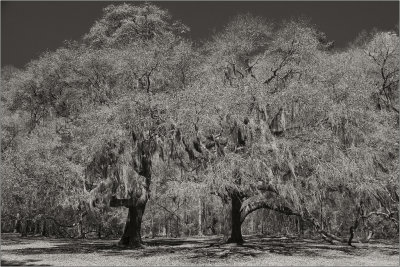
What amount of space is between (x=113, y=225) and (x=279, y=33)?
16771 millimetres

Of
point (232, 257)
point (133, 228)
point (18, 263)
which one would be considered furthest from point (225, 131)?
point (18, 263)

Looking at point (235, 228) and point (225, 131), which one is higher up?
point (225, 131)

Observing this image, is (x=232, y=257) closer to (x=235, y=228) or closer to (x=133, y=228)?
(x=235, y=228)

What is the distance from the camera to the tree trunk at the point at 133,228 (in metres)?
18.5

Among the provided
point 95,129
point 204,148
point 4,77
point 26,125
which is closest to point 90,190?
point 95,129

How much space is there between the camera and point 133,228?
18641mm

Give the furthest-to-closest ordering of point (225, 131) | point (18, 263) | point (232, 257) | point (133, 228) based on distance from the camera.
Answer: point (133, 228) → point (225, 131) → point (232, 257) → point (18, 263)

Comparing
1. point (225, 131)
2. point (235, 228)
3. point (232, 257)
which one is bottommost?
point (232, 257)

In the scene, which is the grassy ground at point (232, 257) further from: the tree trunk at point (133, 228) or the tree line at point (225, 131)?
the tree trunk at point (133, 228)

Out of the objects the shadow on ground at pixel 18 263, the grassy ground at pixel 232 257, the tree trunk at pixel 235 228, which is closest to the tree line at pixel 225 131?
the tree trunk at pixel 235 228

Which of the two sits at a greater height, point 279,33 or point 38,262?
point 279,33

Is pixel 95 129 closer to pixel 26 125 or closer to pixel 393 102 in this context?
pixel 26 125

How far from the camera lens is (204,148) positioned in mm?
15461

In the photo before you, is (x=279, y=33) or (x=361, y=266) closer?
(x=361, y=266)
